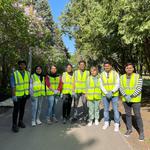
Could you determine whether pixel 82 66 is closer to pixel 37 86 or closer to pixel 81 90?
pixel 81 90

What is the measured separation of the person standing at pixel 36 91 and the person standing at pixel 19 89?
1.01 feet

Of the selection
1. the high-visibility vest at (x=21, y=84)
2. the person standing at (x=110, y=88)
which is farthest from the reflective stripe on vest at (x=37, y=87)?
the person standing at (x=110, y=88)

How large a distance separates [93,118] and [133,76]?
246cm

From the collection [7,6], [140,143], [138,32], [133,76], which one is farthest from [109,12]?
[140,143]

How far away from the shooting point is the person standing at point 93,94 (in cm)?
1112

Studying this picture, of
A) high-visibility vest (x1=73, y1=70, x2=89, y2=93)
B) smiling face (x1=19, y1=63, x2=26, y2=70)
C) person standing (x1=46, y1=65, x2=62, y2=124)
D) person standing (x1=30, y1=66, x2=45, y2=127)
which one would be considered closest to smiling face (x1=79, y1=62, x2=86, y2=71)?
high-visibility vest (x1=73, y1=70, x2=89, y2=93)

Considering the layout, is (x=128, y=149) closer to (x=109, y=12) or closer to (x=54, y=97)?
(x=54, y=97)

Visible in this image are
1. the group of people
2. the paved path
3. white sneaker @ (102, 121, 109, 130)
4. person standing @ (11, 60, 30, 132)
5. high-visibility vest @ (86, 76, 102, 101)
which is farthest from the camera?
high-visibility vest @ (86, 76, 102, 101)

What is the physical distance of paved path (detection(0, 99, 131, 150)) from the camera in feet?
27.1

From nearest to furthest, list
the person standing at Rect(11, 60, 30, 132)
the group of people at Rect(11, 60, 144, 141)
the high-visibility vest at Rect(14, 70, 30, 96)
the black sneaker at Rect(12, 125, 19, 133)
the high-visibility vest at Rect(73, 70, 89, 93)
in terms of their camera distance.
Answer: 1. the group of people at Rect(11, 60, 144, 141)
2. the black sneaker at Rect(12, 125, 19, 133)
3. the person standing at Rect(11, 60, 30, 132)
4. the high-visibility vest at Rect(14, 70, 30, 96)
5. the high-visibility vest at Rect(73, 70, 89, 93)

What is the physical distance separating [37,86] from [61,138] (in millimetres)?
2412

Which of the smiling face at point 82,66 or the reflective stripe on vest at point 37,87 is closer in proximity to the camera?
the reflective stripe on vest at point 37,87

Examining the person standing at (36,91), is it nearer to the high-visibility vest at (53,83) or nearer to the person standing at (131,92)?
the high-visibility vest at (53,83)

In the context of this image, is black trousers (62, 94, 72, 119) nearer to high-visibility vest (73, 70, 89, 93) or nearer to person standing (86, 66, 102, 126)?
high-visibility vest (73, 70, 89, 93)
